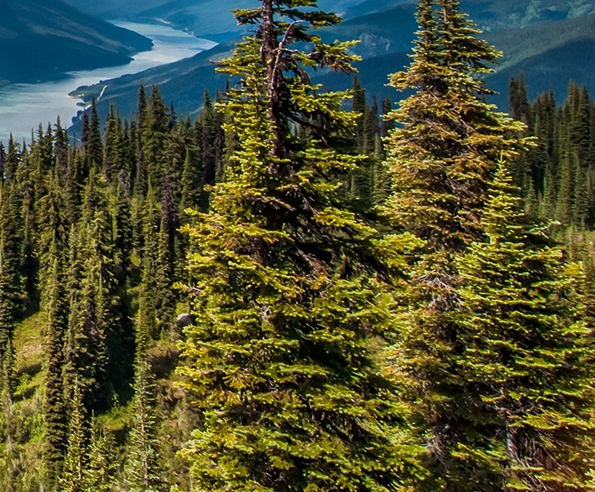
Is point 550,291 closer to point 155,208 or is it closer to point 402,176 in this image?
point 402,176

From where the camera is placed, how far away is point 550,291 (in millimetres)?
16922

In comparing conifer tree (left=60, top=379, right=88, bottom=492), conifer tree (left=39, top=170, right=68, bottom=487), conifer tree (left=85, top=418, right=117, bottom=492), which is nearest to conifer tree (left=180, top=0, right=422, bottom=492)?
conifer tree (left=85, top=418, right=117, bottom=492)

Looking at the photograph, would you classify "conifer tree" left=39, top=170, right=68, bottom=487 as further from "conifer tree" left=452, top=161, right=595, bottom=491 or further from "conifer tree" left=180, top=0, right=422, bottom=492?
"conifer tree" left=180, top=0, right=422, bottom=492

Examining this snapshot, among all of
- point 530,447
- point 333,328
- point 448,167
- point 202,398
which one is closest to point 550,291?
point 530,447

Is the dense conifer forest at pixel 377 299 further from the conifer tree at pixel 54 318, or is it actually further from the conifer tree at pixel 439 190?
the conifer tree at pixel 54 318

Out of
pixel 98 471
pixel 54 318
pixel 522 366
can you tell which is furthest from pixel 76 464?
pixel 522 366

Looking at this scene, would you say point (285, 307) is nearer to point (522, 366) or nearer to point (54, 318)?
point (522, 366)

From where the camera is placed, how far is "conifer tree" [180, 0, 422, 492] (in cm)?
1305

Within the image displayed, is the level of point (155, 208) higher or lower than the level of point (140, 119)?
lower

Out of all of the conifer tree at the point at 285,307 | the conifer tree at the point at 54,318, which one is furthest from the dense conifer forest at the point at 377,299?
the conifer tree at the point at 54,318

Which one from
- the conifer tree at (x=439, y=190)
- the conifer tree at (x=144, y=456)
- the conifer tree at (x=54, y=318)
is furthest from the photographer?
the conifer tree at (x=54, y=318)

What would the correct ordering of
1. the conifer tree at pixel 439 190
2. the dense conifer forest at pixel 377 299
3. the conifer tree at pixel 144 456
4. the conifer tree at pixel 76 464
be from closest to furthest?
the dense conifer forest at pixel 377 299, the conifer tree at pixel 439 190, the conifer tree at pixel 144 456, the conifer tree at pixel 76 464

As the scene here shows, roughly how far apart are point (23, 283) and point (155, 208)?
28.4m

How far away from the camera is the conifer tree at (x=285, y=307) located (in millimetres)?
13055
